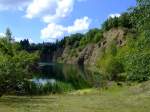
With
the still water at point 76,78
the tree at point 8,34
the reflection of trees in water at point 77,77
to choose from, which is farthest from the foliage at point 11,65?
the reflection of trees in water at point 77,77

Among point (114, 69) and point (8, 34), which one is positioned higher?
point (8, 34)

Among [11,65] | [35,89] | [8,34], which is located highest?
[8,34]

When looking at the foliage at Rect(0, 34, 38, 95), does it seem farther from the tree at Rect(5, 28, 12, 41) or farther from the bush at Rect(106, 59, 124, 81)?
the bush at Rect(106, 59, 124, 81)

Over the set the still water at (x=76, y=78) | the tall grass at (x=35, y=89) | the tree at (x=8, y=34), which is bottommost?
the tall grass at (x=35, y=89)

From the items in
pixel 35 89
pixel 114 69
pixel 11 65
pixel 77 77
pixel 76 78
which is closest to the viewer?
pixel 11 65

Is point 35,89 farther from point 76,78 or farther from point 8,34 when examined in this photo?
point 76,78

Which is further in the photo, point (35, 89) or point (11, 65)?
point (35, 89)

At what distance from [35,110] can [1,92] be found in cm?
1800

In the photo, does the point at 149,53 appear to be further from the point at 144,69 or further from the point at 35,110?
the point at 35,110

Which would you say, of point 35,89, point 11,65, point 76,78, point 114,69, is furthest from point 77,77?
point 11,65

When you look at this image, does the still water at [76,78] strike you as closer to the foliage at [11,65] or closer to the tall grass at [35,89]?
the tall grass at [35,89]

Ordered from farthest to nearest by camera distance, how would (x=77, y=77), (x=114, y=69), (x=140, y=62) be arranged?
(x=77, y=77) → (x=114, y=69) → (x=140, y=62)

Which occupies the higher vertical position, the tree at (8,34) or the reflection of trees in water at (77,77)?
the tree at (8,34)

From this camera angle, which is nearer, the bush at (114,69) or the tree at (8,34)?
the tree at (8,34)
